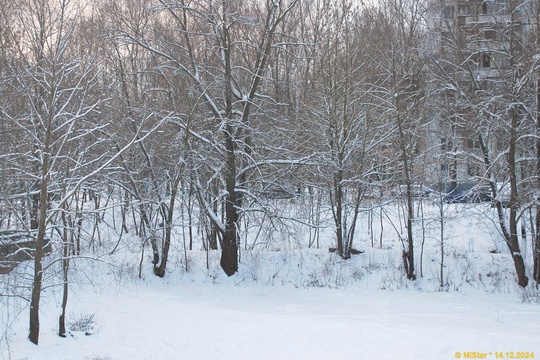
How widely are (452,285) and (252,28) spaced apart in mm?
10396

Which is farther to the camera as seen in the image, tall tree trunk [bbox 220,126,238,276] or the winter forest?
tall tree trunk [bbox 220,126,238,276]

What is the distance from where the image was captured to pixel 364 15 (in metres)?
19.2

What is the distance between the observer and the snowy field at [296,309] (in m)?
8.84

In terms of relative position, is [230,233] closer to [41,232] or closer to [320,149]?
[320,149]

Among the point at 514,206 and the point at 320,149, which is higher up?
the point at 320,149

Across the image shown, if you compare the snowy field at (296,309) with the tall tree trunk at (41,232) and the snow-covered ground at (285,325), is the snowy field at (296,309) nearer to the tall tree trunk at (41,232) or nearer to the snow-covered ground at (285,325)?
the snow-covered ground at (285,325)

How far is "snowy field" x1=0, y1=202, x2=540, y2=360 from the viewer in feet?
29.0

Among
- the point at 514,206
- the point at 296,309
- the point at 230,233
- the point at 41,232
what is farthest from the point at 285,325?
the point at 514,206

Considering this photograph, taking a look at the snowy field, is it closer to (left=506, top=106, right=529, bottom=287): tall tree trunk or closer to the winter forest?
the winter forest

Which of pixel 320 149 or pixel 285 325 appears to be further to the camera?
pixel 320 149

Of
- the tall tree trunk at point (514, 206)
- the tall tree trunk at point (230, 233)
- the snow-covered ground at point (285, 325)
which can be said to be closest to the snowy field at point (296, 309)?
the snow-covered ground at point (285, 325)

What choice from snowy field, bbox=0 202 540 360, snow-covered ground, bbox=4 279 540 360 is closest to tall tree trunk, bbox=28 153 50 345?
snowy field, bbox=0 202 540 360

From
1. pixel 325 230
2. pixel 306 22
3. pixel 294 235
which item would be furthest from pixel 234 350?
pixel 306 22

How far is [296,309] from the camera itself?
13.2m
